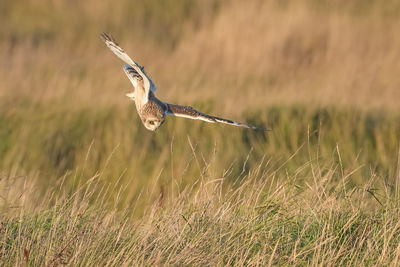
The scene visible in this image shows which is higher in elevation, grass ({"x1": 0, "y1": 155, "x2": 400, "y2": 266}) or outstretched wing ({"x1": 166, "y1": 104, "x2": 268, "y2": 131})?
outstretched wing ({"x1": 166, "y1": 104, "x2": 268, "y2": 131})

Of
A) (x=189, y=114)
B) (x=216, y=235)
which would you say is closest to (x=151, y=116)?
(x=189, y=114)

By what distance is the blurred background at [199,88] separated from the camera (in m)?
8.62

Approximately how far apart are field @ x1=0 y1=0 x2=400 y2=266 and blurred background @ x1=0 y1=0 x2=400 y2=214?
0.03 metres

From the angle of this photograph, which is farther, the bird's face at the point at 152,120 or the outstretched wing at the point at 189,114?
the outstretched wing at the point at 189,114

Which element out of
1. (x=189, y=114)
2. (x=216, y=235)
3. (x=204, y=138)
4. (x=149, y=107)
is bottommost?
(x=216, y=235)

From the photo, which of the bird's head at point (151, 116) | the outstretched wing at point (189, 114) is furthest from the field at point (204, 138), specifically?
the bird's head at point (151, 116)

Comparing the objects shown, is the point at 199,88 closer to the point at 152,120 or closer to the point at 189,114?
the point at 189,114

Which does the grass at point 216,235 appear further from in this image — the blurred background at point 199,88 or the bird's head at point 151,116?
the blurred background at point 199,88

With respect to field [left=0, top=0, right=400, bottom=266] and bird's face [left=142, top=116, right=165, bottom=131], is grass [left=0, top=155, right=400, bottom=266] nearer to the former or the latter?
field [left=0, top=0, right=400, bottom=266]

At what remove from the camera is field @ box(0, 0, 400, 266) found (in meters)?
4.74

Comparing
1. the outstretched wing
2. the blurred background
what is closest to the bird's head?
the outstretched wing

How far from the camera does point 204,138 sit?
8961 mm

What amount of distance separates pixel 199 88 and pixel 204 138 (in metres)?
1.49

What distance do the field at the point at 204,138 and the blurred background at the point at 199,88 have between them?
1.0 inches
